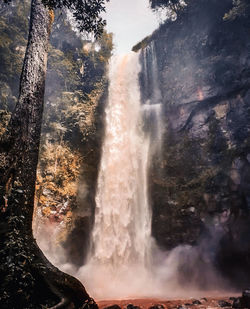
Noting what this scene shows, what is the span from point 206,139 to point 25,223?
10.8 m

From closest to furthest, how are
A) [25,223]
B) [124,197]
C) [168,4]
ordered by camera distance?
1. [25,223]
2. [124,197]
3. [168,4]

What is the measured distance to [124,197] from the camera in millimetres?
12133

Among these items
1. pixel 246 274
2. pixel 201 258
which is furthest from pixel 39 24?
pixel 246 274

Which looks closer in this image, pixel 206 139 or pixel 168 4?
pixel 206 139

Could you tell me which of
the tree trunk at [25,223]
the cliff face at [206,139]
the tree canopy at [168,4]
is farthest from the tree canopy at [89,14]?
the tree canopy at [168,4]

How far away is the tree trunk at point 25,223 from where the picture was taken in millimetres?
3160

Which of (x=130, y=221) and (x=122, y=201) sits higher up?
(x=122, y=201)

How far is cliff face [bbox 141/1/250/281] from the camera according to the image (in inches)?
402

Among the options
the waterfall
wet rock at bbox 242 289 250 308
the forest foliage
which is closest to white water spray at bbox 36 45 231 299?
the waterfall

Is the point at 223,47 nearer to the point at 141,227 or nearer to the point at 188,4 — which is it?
the point at 188,4

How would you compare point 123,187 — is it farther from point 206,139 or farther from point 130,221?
point 206,139

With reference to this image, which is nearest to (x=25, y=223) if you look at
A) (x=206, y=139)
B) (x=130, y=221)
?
(x=130, y=221)

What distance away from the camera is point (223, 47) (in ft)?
44.7

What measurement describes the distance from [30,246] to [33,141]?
1.90m
